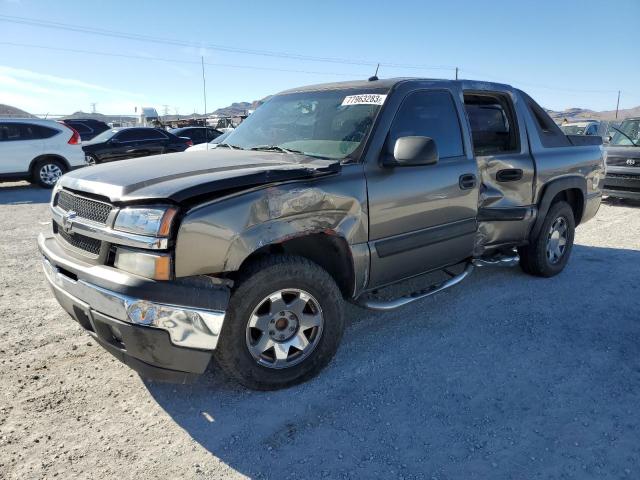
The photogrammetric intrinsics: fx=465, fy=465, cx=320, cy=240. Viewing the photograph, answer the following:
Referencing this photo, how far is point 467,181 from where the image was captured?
3678mm

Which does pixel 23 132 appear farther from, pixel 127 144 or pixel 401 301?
pixel 401 301

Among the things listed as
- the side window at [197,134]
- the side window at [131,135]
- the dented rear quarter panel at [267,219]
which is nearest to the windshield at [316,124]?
the dented rear quarter panel at [267,219]

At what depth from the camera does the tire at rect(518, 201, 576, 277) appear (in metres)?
4.73

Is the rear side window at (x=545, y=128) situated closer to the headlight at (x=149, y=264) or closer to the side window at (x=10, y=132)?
the headlight at (x=149, y=264)

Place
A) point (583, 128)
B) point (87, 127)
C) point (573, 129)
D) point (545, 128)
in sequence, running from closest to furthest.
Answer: point (545, 128), point (583, 128), point (573, 129), point (87, 127)

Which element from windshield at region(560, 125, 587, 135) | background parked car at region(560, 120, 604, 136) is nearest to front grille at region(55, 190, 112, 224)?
background parked car at region(560, 120, 604, 136)

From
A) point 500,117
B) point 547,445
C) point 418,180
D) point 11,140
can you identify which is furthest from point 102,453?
point 11,140

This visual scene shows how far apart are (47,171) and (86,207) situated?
10060 mm

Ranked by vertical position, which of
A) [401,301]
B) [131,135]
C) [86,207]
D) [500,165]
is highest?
[131,135]

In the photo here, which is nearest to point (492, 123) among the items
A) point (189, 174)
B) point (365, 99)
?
point (365, 99)

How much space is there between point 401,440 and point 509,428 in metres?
0.62

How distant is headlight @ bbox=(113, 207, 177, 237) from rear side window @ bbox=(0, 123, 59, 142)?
34.6 ft

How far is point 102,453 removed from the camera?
92.6 inches

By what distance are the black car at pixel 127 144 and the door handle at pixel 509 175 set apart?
477 inches
